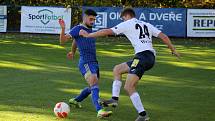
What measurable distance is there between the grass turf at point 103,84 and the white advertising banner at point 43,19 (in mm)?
5118

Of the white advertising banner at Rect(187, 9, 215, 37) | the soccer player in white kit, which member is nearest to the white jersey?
the soccer player in white kit

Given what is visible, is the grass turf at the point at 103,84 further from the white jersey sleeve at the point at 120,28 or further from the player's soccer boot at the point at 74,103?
the white jersey sleeve at the point at 120,28

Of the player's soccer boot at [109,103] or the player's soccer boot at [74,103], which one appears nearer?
the player's soccer boot at [109,103]

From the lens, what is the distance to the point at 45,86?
11586mm

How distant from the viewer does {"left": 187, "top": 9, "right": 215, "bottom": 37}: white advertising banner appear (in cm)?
2611

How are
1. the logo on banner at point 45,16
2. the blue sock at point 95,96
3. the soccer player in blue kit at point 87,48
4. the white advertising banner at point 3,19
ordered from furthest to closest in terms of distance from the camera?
1. the white advertising banner at point 3,19
2. the logo on banner at point 45,16
3. the soccer player in blue kit at point 87,48
4. the blue sock at point 95,96

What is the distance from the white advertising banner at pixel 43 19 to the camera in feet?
87.8

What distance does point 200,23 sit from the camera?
1034 inches

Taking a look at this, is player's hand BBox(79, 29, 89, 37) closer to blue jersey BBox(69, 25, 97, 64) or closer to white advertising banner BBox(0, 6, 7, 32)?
blue jersey BBox(69, 25, 97, 64)

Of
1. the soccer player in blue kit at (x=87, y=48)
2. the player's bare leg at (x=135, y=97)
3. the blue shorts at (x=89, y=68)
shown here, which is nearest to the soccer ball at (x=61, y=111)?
the soccer player in blue kit at (x=87, y=48)

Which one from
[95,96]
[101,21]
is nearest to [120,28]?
[95,96]

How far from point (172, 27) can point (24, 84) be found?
16.2m

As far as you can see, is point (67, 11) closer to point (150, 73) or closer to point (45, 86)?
point (150, 73)

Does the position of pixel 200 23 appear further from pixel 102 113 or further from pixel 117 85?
pixel 102 113
